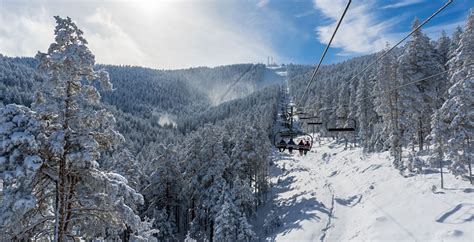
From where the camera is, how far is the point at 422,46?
35.0 m

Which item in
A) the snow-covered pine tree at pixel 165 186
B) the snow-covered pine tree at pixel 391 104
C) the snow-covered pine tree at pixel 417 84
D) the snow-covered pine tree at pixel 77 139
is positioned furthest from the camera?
the snow-covered pine tree at pixel 165 186

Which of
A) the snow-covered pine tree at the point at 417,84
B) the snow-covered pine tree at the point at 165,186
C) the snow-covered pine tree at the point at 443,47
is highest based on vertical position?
the snow-covered pine tree at the point at 443,47

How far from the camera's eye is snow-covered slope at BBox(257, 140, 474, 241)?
65.4 feet

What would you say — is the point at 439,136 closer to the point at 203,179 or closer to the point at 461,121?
the point at 461,121

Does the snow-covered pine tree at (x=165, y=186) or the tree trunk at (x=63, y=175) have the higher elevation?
the tree trunk at (x=63, y=175)

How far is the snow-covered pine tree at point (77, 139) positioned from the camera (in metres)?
9.53

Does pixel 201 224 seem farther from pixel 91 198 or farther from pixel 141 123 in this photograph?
pixel 141 123

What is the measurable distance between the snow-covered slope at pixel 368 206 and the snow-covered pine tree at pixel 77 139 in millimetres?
18565

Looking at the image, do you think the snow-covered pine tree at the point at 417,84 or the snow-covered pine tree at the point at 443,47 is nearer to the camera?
the snow-covered pine tree at the point at 417,84

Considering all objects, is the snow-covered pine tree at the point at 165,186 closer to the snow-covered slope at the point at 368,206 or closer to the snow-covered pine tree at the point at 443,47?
the snow-covered slope at the point at 368,206

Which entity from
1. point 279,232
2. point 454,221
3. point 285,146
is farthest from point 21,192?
point 279,232

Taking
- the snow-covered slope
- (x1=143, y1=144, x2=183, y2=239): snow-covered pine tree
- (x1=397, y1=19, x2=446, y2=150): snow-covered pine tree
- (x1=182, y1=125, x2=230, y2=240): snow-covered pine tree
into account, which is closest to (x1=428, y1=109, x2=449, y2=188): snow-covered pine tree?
the snow-covered slope

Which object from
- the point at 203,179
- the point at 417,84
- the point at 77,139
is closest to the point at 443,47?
the point at 417,84

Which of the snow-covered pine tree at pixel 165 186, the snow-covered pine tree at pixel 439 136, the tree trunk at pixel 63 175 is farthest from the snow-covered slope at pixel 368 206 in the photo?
the tree trunk at pixel 63 175
